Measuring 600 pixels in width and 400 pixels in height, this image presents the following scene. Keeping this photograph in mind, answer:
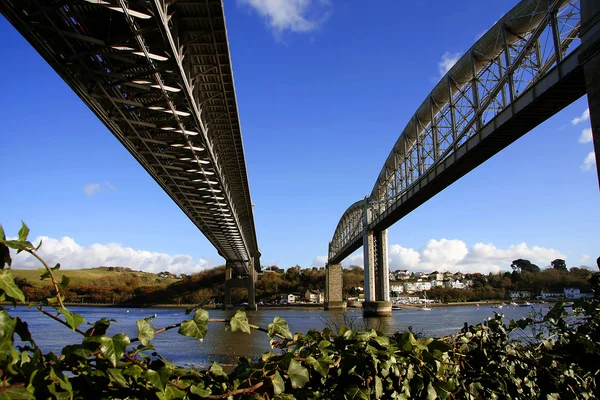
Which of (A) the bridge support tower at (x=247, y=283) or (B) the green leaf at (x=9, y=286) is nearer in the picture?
(B) the green leaf at (x=9, y=286)

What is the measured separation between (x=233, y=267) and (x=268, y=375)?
8664cm

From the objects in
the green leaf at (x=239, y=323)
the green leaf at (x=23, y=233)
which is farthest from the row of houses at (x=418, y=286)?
the green leaf at (x=23, y=233)

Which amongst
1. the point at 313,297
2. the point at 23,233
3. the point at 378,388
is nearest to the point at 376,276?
the point at 378,388

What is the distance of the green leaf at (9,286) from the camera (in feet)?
3.95

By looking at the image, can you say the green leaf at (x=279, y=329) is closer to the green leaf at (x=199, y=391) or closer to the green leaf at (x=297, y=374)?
the green leaf at (x=297, y=374)

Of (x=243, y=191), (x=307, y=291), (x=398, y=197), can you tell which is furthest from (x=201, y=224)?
(x=307, y=291)

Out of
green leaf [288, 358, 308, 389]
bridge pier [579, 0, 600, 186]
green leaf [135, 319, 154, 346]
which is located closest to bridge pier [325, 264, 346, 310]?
bridge pier [579, 0, 600, 186]

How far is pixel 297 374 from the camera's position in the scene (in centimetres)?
162

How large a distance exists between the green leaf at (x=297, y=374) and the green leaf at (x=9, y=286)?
87 cm

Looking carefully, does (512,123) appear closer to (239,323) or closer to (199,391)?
(239,323)

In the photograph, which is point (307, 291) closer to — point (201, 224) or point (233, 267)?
point (233, 267)

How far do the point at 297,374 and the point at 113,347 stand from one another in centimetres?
61

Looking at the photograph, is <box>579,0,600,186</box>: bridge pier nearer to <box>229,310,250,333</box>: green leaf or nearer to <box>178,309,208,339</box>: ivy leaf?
<box>229,310,250,333</box>: green leaf

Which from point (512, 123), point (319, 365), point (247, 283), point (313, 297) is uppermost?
point (512, 123)
